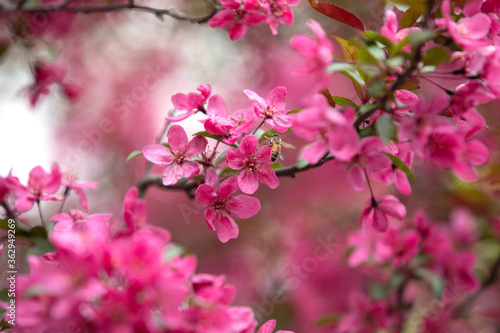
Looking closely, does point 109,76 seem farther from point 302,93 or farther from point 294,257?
point 294,257

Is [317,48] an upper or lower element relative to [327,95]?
upper

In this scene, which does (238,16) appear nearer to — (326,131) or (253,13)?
(253,13)

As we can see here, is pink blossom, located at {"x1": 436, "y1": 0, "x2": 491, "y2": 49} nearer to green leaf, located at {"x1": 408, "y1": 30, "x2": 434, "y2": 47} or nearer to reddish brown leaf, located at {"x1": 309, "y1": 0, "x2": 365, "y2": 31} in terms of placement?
green leaf, located at {"x1": 408, "y1": 30, "x2": 434, "y2": 47}

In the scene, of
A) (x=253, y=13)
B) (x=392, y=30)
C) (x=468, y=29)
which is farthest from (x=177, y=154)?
(x=468, y=29)

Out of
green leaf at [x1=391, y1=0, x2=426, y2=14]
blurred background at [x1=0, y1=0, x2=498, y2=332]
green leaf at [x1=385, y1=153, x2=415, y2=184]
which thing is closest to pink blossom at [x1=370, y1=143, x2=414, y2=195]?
green leaf at [x1=385, y1=153, x2=415, y2=184]

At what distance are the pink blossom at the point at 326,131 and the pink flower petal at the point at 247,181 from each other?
0.15 meters

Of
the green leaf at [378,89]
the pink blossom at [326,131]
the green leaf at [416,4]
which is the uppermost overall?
the green leaf at [416,4]

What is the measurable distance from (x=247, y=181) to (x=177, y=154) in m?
0.16

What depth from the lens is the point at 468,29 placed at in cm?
71

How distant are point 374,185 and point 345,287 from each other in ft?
2.30

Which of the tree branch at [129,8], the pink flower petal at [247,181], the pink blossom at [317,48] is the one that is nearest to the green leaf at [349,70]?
the pink blossom at [317,48]

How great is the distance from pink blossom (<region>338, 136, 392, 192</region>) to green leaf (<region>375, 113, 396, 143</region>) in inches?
0.6

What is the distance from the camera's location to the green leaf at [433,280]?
1128 mm

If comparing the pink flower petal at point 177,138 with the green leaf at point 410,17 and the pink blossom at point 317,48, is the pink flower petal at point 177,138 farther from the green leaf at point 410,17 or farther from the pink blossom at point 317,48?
the green leaf at point 410,17
